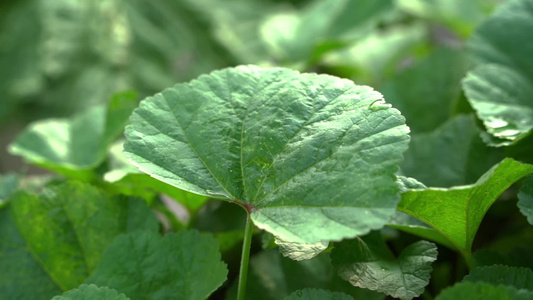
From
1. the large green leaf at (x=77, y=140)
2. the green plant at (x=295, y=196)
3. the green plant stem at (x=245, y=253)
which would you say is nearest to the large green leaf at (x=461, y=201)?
the green plant at (x=295, y=196)

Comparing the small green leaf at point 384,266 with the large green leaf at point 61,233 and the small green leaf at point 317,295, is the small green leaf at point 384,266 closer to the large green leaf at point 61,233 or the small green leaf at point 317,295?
the small green leaf at point 317,295

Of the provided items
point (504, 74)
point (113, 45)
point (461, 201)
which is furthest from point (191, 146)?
point (113, 45)

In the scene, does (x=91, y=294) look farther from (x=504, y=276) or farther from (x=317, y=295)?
(x=504, y=276)

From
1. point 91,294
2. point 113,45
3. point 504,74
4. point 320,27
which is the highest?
point 113,45

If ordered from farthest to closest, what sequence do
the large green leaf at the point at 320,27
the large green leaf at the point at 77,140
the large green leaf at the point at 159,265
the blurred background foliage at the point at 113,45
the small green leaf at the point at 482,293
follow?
the blurred background foliage at the point at 113,45, the large green leaf at the point at 320,27, the large green leaf at the point at 77,140, the large green leaf at the point at 159,265, the small green leaf at the point at 482,293

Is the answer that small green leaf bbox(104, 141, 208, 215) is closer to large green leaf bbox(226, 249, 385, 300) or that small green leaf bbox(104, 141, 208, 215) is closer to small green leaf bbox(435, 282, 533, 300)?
large green leaf bbox(226, 249, 385, 300)

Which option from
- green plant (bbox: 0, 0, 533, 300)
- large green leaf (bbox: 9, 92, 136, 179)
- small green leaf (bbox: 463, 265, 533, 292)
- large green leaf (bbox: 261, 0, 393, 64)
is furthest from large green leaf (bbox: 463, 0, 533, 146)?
large green leaf (bbox: 9, 92, 136, 179)
